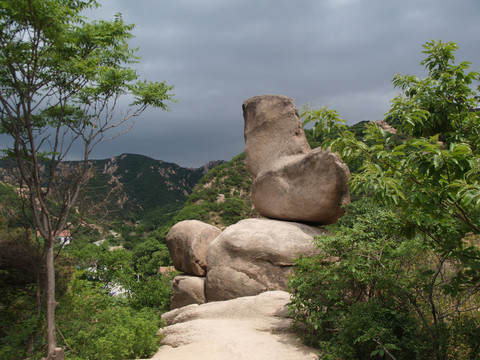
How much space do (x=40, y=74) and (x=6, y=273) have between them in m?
4.59

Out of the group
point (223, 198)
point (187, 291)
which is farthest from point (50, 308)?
point (223, 198)

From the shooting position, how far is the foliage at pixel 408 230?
339cm

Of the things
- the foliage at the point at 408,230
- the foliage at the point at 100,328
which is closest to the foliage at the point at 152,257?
the foliage at the point at 100,328

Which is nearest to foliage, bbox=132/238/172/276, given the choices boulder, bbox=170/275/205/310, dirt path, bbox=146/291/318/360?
boulder, bbox=170/275/205/310

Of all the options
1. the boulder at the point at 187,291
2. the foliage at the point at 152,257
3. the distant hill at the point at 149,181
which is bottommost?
the foliage at the point at 152,257

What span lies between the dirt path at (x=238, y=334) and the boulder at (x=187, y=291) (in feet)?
5.88

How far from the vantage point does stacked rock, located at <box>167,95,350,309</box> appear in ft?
28.6

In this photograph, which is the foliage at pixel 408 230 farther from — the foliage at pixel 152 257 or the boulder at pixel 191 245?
the foliage at pixel 152 257

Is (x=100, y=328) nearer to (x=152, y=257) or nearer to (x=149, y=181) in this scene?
(x=152, y=257)

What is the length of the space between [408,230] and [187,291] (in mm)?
7562

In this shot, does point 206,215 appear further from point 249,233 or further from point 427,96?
point 427,96

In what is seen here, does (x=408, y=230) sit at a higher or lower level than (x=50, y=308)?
higher

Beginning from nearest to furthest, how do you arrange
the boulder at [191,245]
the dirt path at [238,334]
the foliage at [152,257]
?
the dirt path at [238,334] → the boulder at [191,245] → the foliage at [152,257]

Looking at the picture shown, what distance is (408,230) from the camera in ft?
13.8
